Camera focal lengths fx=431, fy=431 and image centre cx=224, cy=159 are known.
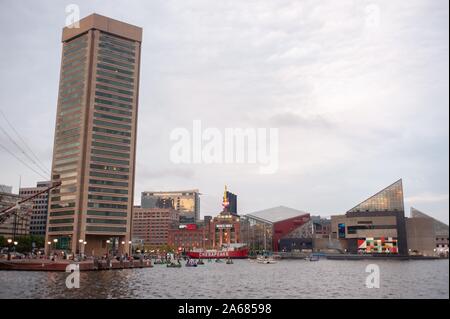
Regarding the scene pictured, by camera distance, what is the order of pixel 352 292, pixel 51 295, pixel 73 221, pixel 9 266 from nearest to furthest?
pixel 51 295
pixel 352 292
pixel 9 266
pixel 73 221

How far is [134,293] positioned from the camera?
188ft

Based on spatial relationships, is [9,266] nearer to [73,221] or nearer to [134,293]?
[134,293]

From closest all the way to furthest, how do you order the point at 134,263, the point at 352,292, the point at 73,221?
the point at 352,292 → the point at 134,263 → the point at 73,221

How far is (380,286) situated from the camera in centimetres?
7288
